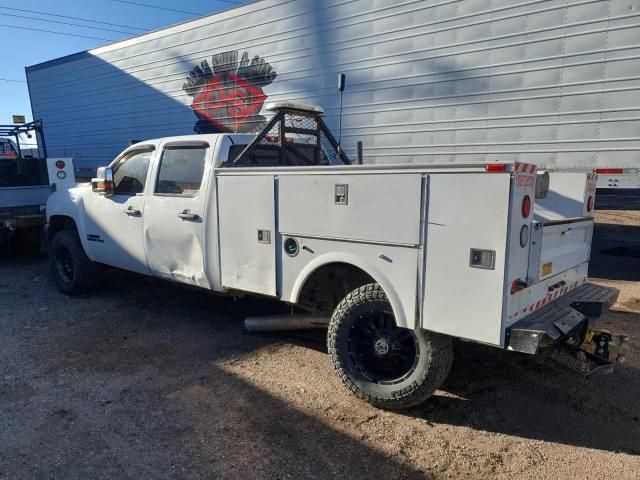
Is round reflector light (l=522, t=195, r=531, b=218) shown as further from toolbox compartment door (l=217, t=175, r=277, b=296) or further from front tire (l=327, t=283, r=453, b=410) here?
toolbox compartment door (l=217, t=175, r=277, b=296)

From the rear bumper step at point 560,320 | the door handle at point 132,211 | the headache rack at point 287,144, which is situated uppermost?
the headache rack at point 287,144

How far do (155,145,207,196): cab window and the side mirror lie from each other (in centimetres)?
76

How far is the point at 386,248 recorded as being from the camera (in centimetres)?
328

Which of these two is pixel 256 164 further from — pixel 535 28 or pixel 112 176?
pixel 535 28

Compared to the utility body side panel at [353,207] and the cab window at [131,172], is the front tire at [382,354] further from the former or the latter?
the cab window at [131,172]

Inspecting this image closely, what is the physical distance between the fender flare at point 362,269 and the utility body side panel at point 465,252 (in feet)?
0.54

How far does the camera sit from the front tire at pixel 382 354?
127 inches

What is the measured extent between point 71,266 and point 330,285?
405cm

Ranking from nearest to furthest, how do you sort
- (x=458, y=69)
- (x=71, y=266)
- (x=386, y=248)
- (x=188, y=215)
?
(x=386, y=248)
(x=188, y=215)
(x=71, y=266)
(x=458, y=69)

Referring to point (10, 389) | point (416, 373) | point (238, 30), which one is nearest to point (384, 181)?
point (416, 373)

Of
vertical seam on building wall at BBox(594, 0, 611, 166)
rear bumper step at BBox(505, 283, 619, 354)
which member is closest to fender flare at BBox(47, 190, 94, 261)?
rear bumper step at BBox(505, 283, 619, 354)

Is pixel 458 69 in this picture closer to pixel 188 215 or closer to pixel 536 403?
pixel 188 215

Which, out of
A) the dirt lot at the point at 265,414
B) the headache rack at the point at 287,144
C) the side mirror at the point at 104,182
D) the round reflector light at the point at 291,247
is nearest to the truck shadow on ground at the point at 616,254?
the dirt lot at the point at 265,414

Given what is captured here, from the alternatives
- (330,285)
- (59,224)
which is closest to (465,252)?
(330,285)
